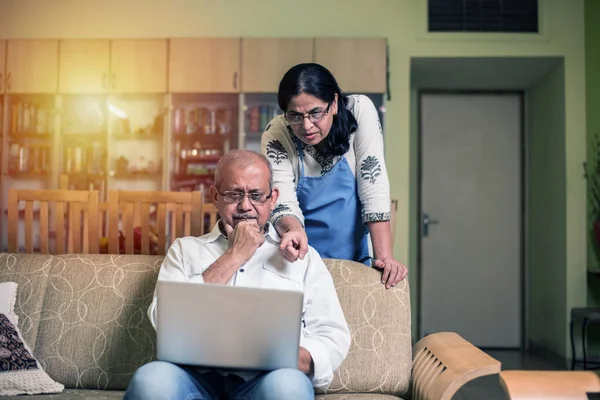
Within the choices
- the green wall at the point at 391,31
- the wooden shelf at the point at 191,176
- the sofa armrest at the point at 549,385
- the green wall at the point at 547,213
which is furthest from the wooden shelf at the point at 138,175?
the sofa armrest at the point at 549,385

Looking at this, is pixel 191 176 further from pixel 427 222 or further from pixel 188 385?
pixel 188 385

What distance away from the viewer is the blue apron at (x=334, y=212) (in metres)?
2.26

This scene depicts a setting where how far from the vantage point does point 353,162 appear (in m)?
2.27

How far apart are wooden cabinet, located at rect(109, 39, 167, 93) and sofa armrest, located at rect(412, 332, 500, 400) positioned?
3778mm

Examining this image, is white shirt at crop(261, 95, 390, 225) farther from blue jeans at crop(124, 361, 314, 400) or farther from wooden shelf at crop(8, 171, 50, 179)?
wooden shelf at crop(8, 171, 50, 179)

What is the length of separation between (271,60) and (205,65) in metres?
0.51

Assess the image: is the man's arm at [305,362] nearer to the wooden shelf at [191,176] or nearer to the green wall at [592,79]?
the wooden shelf at [191,176]

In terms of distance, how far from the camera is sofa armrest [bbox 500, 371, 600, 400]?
1.29 meters

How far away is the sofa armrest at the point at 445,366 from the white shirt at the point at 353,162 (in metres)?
0.43

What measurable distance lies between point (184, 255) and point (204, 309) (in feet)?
1.69

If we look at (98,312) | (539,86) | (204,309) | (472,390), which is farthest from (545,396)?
(539,86)

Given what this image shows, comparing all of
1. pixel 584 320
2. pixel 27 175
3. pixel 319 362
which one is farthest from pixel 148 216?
pixel 584 320

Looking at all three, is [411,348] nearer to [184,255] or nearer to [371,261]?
[371,261]

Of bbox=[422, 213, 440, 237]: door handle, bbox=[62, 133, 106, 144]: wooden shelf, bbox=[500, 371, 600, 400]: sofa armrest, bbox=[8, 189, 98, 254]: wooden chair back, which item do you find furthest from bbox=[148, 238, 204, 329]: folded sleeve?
bbox=[422, 213, 440, 237]: door handle
